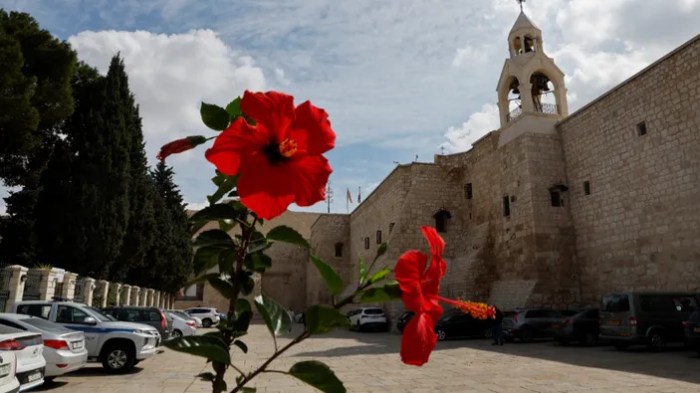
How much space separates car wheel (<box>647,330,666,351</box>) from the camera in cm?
1377

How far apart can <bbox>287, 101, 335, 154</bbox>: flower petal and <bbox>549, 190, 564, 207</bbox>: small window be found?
22.9 meters

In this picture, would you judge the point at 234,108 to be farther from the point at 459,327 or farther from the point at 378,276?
the point at 459,327

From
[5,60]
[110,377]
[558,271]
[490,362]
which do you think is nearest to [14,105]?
[5,60]

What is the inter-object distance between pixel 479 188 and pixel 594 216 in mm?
7628

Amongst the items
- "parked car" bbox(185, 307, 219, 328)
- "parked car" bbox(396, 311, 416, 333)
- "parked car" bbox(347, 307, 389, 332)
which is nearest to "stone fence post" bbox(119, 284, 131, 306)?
"parked car" bbox(185, 307, 219, 328)

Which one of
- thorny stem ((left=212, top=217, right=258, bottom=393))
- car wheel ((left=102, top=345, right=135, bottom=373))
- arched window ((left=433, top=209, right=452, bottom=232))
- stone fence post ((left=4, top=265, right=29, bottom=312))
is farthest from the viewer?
arched window ((left=433, top=209, right=452, bottom=232))

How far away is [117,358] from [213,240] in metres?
11.7

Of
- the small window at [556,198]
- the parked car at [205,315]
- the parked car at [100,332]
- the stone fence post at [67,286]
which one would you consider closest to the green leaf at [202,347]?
the parked car at [100,332]

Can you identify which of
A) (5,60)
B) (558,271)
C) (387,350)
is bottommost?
(387,350)

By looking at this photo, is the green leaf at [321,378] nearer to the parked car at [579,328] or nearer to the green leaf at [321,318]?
the green leaf at [321,318]

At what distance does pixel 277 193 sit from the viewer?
0.94 meters

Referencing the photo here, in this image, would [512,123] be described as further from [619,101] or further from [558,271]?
[558,271]

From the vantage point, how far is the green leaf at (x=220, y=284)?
4.14ft

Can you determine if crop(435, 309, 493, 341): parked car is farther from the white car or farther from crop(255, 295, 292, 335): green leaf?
crop(255, 295, 292, 335): green leaf
